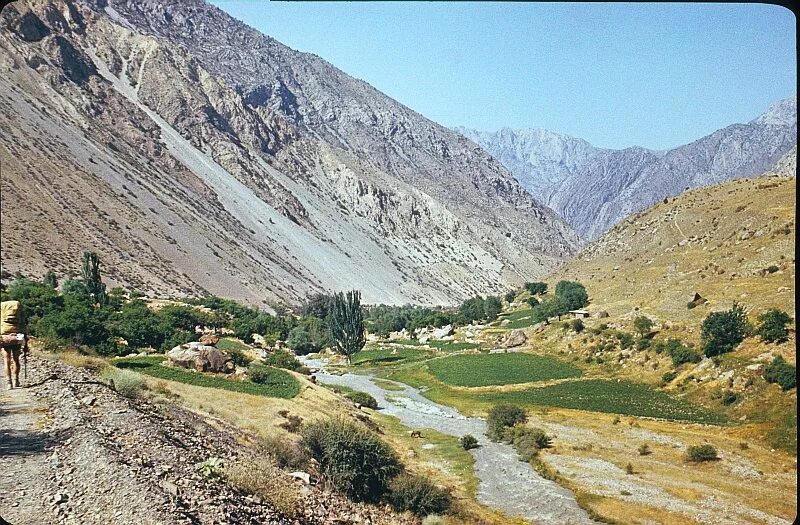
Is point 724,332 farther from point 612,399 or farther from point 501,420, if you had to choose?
point 501,420

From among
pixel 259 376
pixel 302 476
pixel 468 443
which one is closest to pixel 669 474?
pixel 468 443

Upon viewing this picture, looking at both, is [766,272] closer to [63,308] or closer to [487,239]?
[63,308]

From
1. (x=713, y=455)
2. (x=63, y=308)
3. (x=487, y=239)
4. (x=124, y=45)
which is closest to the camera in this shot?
(x=713, y=455)

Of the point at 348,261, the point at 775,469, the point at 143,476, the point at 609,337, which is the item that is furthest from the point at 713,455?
the point at 348,261

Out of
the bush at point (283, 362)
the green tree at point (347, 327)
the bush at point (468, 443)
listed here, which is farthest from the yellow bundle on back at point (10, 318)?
the green tree at point (347, 327)

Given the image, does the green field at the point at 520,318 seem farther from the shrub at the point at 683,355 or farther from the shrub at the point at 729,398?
the shrub at the point at 729,398

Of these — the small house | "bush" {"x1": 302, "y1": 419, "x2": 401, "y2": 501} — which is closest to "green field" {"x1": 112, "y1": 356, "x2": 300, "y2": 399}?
"bush" {"x1": 302, "y1": 419, "x2": 401, "y2": 501}

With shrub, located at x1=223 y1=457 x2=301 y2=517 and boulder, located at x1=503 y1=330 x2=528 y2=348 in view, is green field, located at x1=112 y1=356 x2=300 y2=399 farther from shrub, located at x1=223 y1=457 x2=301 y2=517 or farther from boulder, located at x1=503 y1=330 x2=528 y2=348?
boulder, located at x1=503 y1=330 x2=528 y2=348
